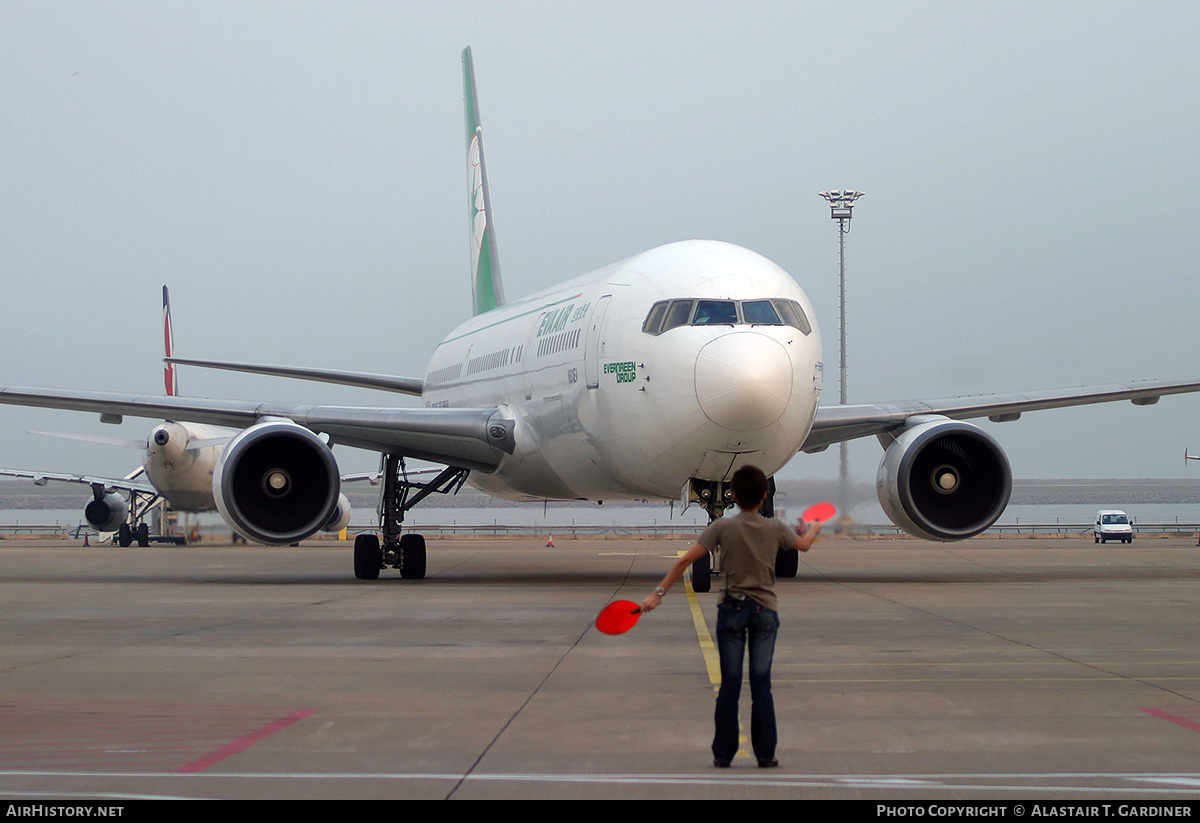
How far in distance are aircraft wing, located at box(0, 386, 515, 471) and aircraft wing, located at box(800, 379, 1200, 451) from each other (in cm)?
447

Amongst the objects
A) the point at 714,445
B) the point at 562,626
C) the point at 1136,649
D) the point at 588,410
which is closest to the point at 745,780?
the point at 1136,649

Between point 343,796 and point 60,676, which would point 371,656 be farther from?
point 343,796

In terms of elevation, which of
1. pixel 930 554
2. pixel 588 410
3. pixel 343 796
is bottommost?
pixel 930 554

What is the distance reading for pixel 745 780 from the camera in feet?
18.7

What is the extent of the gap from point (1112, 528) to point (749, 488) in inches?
1546

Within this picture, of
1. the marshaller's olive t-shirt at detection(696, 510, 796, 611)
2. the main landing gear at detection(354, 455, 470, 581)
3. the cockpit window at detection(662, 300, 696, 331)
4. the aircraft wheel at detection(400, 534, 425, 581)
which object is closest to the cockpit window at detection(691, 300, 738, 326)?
the cockpit window at detection(662, 300, 696, 331)

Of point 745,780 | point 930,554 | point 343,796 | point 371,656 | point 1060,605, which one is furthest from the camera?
point 930,554

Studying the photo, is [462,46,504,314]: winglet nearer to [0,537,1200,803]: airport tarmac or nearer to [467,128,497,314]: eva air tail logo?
[467,128,497,314]: eva air tail logo

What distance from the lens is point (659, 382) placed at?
48.2ft

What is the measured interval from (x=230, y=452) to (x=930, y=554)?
16707 millimetres

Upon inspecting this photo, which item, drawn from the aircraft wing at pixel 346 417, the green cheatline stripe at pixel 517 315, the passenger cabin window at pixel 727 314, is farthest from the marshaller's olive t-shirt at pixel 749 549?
the aircraft wing at pixel 346 417

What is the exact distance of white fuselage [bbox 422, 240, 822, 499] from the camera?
1409 cm

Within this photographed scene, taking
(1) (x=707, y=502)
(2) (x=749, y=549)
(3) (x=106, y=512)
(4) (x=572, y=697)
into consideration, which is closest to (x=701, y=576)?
(1) (x=707, y=502)

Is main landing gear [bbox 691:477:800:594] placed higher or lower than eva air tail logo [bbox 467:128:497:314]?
lower
